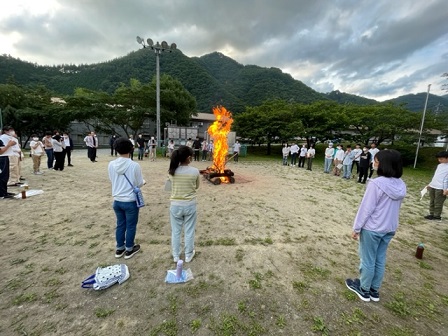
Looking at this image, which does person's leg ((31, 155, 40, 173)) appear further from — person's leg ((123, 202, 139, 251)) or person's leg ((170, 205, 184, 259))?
person's leg ((170, 205, 184, 259))

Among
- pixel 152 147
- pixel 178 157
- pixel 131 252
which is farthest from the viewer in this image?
pixel 152 147

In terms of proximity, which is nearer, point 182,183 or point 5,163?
point 182,183

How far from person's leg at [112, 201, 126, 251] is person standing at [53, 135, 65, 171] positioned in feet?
31.4

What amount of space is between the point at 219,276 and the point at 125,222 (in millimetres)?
1964

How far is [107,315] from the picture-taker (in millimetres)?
2803

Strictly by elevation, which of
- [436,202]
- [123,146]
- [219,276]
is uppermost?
[123,146]

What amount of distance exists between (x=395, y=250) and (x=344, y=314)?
295cm

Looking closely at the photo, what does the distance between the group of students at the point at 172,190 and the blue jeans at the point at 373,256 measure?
8.71ft

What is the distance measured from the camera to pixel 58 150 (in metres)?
11.0

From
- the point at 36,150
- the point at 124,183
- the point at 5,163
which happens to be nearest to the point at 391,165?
the point at 124,183

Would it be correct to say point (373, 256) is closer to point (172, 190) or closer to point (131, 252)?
point (172, 190)

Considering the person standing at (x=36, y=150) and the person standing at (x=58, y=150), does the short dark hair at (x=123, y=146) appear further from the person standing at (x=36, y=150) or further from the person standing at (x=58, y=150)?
the person standing at (x=58, y=150)

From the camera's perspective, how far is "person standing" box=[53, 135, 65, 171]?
10.7 m

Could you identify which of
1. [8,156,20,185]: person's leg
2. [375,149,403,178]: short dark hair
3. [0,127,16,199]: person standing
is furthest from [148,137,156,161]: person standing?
[375,149,403,178]: short dark hair
